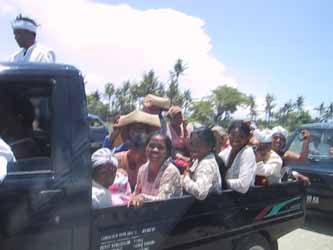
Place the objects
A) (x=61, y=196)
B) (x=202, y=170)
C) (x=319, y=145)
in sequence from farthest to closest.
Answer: (x=319, y=145) → (x=202, y=170) → (x=61, y=196)

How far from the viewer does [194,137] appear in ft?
10.00

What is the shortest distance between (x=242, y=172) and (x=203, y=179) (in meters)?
0.54

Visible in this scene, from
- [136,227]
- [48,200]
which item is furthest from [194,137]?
[48,200]

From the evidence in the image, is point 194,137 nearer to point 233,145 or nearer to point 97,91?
point 233,145

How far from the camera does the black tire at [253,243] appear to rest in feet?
10.2

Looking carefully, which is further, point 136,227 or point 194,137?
point 194,137

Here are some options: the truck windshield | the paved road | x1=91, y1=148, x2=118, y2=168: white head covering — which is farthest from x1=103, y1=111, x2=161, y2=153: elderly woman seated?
the truck windshield

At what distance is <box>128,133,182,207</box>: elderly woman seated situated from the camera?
267 centimetres

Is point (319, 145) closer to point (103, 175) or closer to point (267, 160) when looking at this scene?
point (267, 160)

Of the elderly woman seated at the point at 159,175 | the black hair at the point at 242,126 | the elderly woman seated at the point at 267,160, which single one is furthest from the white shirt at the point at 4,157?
the elderly woman seated at the point at 267,160

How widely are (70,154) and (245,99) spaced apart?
87307mm

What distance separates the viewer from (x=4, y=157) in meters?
1.85

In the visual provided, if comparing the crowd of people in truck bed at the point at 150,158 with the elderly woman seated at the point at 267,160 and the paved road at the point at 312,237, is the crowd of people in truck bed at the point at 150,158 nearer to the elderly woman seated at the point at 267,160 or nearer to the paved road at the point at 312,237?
the elderly woman seated at the point at 267,160

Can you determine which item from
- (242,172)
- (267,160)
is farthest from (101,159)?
(267,160)
